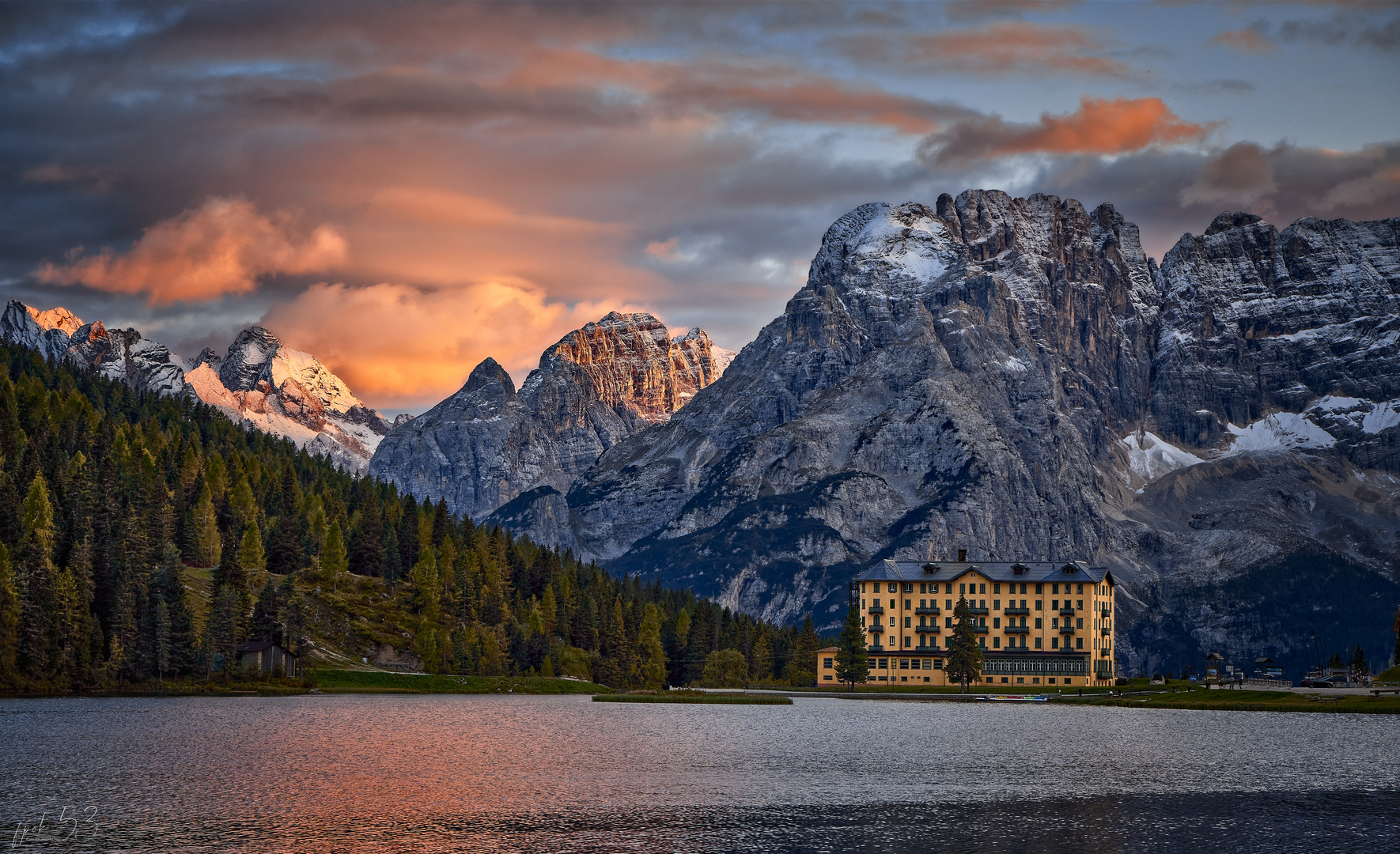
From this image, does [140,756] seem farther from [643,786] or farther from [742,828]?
[742,828]

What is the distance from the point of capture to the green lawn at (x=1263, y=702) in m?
160

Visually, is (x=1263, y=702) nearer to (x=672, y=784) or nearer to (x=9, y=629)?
(x=672, y=784)

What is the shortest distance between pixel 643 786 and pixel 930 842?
76.4 feet

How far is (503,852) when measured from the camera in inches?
2238

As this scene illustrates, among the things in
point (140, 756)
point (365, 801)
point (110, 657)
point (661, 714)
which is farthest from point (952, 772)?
point (110, 657)

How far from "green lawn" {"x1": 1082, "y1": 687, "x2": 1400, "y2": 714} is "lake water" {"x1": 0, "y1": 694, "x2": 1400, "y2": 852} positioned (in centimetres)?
2163

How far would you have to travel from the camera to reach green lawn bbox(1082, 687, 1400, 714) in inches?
6280

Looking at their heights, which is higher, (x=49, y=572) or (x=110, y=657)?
(x=49, y=572)

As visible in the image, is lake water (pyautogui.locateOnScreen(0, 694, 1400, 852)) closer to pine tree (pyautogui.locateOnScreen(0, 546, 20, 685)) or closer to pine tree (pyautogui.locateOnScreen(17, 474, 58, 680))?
pine tree (pyautogui.locateOnScreen(0, 546, 20, 685))

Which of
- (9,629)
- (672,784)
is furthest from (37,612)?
(672,784)

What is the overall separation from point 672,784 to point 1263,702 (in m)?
121

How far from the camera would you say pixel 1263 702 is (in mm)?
175125

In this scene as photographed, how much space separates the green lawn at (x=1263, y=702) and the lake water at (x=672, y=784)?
2163 centimetres

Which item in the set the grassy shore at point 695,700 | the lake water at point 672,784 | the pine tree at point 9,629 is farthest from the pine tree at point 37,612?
the grassy shore at point 695,700
